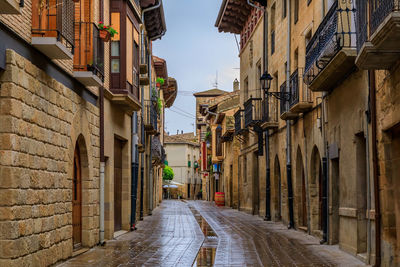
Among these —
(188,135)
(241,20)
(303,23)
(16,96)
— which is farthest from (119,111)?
(188,135)

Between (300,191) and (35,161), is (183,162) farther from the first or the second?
(35,161)

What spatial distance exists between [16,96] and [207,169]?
56250mm

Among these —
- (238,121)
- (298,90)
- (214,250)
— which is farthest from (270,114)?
(214,250)

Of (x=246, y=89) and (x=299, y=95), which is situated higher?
(x=246, y=89)

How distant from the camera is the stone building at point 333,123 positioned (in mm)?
10445

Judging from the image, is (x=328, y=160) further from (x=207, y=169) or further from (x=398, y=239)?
(x=207, y=169)

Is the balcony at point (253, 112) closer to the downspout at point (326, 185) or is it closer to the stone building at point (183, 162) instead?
the downspout at point (326, 185)

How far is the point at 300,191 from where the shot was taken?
789 inches

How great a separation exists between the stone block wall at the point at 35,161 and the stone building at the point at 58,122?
1 centimetres

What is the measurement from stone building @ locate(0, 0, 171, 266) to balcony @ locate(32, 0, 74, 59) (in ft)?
0.05

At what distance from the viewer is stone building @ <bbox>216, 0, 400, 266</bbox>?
1045 cm

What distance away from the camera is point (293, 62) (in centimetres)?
2095

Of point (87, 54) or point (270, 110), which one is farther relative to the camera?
point (270, 110)

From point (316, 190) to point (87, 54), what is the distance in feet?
26.4
